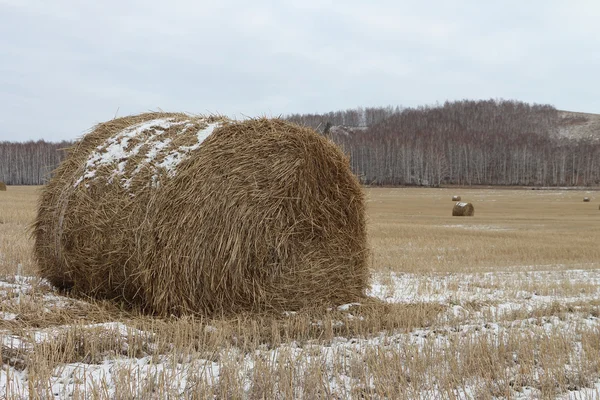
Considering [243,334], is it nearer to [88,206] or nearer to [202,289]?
[202,289]

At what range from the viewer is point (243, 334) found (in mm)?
5070

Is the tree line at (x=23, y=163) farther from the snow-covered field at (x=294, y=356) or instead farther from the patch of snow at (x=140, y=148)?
the snow-covered field at (x=294, y=356)

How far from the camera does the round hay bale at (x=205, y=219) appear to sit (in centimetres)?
578

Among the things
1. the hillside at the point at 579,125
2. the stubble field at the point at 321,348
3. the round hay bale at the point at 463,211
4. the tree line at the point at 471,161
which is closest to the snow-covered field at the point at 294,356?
the stubble field at the point at 321,348

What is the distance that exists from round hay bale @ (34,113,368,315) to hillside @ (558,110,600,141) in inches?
6221

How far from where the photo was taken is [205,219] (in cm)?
582

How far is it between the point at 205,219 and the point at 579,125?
567 ft

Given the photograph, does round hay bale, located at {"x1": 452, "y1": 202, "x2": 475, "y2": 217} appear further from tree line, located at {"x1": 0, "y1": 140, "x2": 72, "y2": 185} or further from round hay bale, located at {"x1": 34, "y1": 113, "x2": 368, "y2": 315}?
tree line, located at {"x1": 0, "y1": 140, "x2": 72, "y2": 185}

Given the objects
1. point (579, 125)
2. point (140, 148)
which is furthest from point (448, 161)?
point (140, 148)

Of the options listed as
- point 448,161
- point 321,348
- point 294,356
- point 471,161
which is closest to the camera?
point 294,356

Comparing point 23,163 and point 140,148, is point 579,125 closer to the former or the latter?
point 23,163

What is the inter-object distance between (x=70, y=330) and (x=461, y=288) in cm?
611

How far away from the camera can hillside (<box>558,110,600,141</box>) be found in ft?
483

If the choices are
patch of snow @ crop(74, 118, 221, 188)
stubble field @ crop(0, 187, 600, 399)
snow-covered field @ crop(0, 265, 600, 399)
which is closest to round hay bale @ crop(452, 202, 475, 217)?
stubble field @ crop(0, 187, 600, 399)
